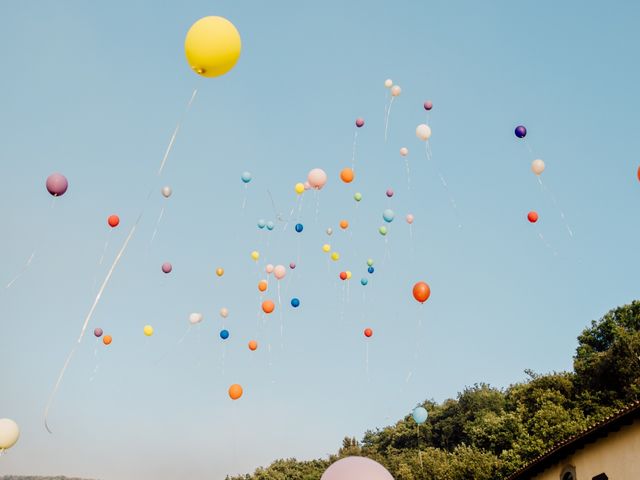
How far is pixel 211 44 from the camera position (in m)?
6.84

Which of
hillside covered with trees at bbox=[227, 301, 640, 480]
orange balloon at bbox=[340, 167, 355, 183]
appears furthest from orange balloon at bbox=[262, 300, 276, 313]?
hillside covered with trees at bbox=[227, 301, 640, 480]

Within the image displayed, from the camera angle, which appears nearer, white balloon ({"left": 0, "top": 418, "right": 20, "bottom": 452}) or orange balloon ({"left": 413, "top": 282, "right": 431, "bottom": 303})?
white balloon ({"left": 0, "top": 418, "right": 20, "bottom": 452})

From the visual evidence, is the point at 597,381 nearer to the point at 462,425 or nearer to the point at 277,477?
the point at 462,425

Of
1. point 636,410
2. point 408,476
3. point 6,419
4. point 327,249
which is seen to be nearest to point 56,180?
point 6,419

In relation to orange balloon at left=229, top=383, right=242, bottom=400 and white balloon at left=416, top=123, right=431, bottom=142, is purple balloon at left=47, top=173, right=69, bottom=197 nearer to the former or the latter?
orange balloon at left=229, top=383, right=242, bottom=400

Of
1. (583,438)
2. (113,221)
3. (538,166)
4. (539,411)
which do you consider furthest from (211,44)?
(539,411)

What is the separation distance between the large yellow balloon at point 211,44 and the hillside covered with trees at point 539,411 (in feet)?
49.2

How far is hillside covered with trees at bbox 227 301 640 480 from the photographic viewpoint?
938 inches

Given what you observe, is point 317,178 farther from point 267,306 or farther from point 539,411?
point 539,411

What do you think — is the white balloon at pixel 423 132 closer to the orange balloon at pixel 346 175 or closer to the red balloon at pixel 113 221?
the orange balloon at pixel 346 175

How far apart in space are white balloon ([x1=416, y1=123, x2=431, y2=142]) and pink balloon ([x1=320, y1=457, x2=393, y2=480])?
298 inches

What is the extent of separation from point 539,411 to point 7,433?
22.3 metres

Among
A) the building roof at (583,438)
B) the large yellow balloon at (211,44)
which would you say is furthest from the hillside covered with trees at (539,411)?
the large yellow balloon at (211,44)

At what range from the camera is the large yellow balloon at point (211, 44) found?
6863 millimetres
